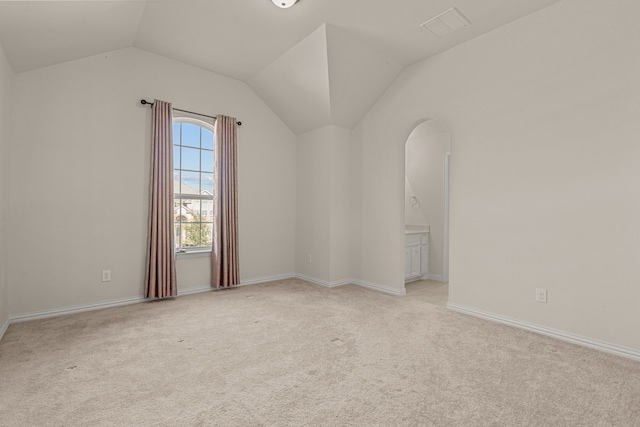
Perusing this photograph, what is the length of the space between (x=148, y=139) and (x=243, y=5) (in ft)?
6.14

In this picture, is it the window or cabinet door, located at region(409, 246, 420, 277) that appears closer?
the window

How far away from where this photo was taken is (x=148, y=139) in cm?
376

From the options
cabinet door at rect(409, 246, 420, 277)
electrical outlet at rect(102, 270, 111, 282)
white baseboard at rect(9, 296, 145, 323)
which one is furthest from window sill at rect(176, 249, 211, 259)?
cabinet door at rect(409, 246, 420, 277)

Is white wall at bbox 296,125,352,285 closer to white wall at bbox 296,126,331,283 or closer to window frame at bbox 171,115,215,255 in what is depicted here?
white wall at bbox 296,126,331,283

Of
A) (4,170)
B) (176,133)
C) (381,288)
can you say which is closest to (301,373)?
(381,288)

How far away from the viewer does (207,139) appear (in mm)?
4426

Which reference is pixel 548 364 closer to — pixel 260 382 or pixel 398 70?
pixel 260 382

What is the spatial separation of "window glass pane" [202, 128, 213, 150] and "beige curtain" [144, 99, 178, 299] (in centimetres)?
61

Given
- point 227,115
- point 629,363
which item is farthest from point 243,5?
point 629,363

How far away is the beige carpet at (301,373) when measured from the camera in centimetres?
165

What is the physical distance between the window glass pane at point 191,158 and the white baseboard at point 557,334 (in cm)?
361

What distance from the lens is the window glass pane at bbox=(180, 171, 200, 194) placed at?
13.8 ft

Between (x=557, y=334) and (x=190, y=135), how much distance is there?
4.53 meters

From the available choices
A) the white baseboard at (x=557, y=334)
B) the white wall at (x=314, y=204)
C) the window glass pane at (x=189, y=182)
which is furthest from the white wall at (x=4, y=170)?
the white baseboard at (x=557, y=334)
